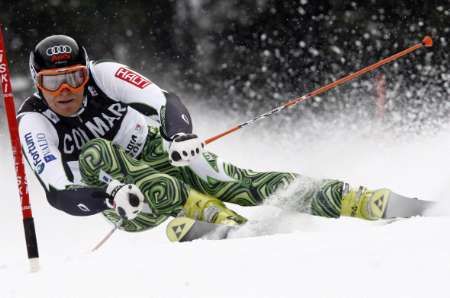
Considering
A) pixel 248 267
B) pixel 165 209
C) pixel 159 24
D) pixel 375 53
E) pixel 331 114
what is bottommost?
pixel 248 267

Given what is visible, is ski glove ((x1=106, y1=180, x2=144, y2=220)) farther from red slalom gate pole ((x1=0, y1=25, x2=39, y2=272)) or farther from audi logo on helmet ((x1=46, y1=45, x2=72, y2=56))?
audi logo on helmet ((x1=46, y1=45, x2=72, y2=56))

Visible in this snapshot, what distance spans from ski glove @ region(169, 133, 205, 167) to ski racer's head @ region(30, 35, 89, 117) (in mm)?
597

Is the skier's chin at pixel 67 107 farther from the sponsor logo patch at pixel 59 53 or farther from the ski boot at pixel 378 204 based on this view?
the ski boot at pixel 378 204

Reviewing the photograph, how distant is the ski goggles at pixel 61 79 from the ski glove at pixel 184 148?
591 millimetres

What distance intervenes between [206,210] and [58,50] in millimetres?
1109

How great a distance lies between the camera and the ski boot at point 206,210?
4109mm

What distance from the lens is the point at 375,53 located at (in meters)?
12.6

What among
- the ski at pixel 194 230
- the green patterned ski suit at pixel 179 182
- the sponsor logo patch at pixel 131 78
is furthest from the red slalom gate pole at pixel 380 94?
the ski at pixel 194 230

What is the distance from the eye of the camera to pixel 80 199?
385cm

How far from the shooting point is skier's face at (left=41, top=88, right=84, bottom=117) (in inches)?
163

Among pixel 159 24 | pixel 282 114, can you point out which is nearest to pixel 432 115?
pixel 282 114

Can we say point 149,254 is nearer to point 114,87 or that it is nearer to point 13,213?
point 114,87

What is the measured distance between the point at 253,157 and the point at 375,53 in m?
4.28

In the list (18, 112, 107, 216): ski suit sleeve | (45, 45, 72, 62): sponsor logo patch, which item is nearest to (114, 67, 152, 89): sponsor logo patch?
(45, 45, 72, 62): sponsor logo patch
